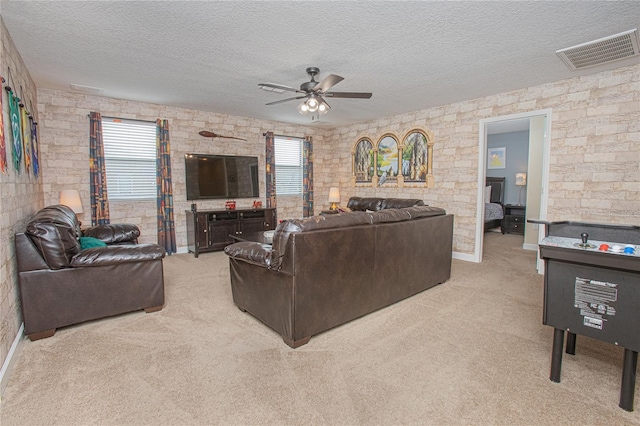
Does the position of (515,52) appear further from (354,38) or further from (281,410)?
(281,410)

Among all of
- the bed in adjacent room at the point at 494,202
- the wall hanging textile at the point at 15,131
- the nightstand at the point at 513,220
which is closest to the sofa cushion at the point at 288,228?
the wall hanging textile at the point at 15,131

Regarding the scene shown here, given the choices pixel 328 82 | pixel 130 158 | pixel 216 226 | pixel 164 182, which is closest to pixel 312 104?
pixel 328 82

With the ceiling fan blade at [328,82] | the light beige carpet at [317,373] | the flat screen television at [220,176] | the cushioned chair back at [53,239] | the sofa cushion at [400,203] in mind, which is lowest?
Answer: the light beige carpet at [317,373]

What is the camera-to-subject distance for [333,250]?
2.47m

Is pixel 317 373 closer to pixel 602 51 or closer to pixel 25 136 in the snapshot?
Answer: pixel 25 136

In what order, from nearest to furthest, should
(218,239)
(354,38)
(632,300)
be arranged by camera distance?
(632,300), (354,38), (218,239)

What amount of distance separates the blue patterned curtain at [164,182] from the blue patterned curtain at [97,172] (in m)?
0.77

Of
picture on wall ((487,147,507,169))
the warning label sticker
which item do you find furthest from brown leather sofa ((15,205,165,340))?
picture on wall ((487,147,507,169))

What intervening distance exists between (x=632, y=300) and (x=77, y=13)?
165 inches

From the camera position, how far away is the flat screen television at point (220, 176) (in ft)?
18.5

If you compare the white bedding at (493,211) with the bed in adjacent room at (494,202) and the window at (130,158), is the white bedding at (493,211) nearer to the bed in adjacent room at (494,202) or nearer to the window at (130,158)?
the bed in adjacent room at (494,202)

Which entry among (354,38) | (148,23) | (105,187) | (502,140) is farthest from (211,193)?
(502,140)

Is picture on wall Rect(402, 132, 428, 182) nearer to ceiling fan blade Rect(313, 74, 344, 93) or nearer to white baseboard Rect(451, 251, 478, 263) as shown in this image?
white baseboard Rect(451, 251, 478, 263)

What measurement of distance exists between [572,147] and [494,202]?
4.64 meters
